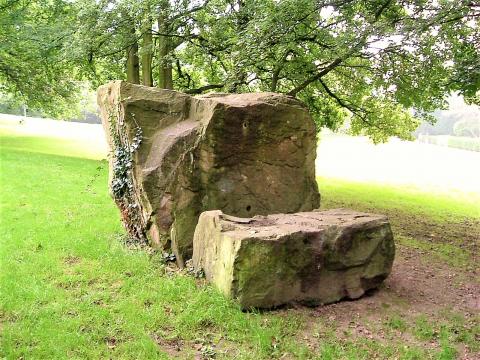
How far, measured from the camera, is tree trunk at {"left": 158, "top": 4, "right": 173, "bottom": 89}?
1624cm

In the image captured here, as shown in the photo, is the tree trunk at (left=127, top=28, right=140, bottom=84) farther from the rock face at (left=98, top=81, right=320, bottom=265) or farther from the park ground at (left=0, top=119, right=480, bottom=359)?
the rock face at (left=98, top=81, right=320, bottom=265)

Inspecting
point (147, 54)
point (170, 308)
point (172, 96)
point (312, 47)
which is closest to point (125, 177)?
point (172, 96)

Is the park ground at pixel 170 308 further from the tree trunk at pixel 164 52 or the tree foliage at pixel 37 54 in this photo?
the tree foliage at pixel 37 54

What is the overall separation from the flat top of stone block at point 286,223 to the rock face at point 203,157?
0.99 m

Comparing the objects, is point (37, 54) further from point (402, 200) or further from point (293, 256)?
point (293, 256)

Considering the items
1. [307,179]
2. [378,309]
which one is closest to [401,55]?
[307,179]

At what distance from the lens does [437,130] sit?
94312 millimetres

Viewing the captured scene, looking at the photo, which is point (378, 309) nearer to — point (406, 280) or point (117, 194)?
point (406, 280)

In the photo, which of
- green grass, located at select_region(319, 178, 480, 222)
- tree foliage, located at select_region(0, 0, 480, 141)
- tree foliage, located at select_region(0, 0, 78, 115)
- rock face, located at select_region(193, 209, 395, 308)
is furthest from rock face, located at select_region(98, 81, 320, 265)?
tree foliage, located at select_region(0, 0, 78, 115)

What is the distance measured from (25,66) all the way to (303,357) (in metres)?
22.9

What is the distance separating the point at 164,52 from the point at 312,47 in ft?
22.8

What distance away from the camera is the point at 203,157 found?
8.84m

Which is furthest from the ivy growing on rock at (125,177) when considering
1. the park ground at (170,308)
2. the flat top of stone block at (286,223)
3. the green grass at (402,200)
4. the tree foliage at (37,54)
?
the tree foliage at (37,54)

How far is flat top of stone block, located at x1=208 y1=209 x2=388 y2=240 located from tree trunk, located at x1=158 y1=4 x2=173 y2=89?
9.72m
